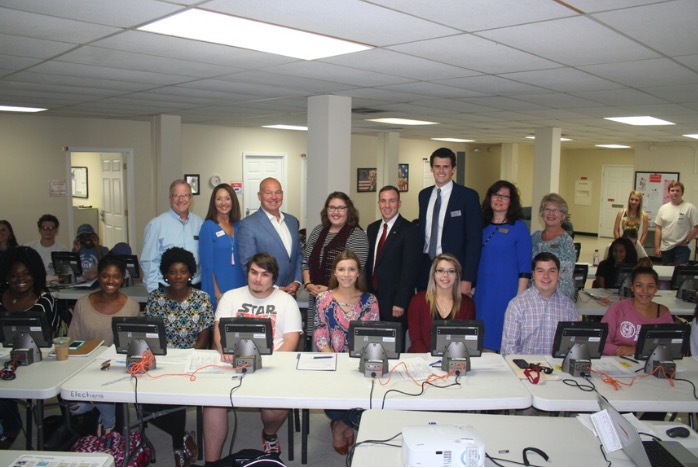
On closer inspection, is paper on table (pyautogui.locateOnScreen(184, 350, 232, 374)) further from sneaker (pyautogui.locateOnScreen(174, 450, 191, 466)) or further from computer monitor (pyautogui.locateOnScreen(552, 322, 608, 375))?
computer monitor (pyautogui.locateOnScreen(552, 322, 608, 375))

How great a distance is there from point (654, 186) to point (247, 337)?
11.9m

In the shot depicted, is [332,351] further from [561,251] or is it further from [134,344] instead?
[561,251]

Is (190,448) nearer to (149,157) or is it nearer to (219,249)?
(219,249)

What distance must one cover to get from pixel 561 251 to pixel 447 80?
1.63 m

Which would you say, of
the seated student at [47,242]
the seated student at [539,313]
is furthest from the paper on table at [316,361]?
the seated student at [47,242]

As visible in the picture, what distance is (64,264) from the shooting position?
5684mm

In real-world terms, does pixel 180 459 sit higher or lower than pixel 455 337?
lower

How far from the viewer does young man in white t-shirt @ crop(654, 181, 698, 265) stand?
841 centimetres

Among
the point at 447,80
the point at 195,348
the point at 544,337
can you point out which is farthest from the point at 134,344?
the point at 447,80

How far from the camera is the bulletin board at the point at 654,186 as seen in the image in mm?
12117

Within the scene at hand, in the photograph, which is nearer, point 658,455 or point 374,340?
point 658,455

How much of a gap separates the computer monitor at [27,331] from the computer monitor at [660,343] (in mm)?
3399

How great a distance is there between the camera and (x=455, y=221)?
159 inches

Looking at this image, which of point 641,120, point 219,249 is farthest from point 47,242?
point 641,120
